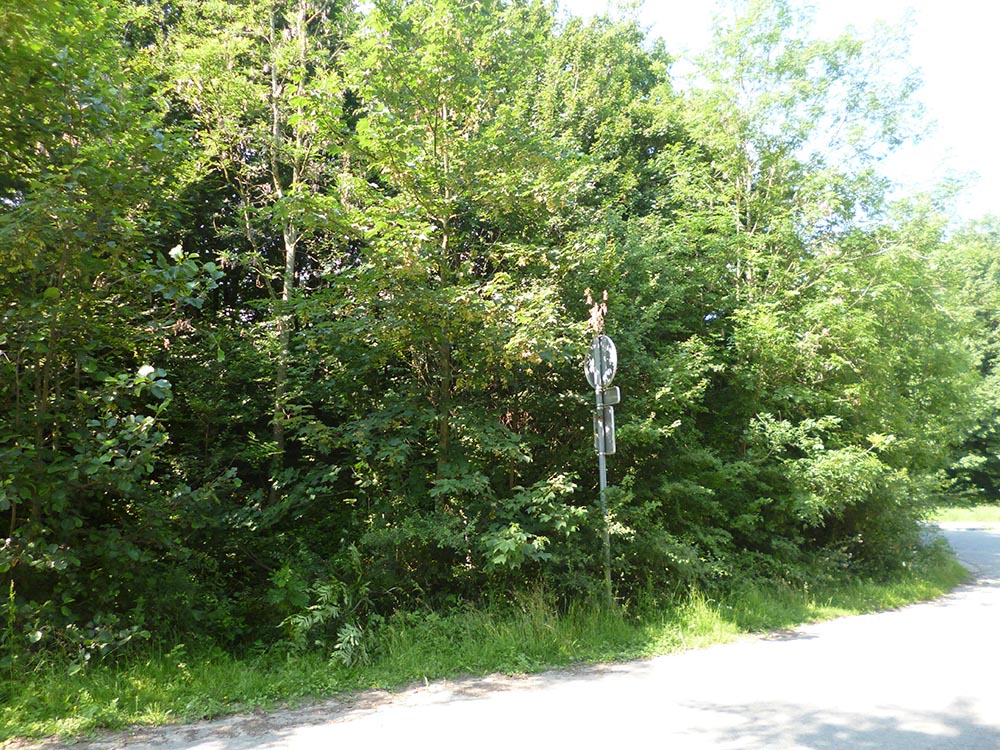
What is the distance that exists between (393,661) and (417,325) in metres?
3.38

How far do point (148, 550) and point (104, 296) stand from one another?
236 centimetres

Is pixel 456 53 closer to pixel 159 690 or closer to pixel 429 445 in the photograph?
pixel 429 445

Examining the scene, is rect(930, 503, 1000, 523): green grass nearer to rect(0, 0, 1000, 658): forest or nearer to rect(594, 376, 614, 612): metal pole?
rect(0, 0, 1000, 658): forest

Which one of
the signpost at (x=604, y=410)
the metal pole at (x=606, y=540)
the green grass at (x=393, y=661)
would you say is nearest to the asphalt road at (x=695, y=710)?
the green grass at (x=393, y=661)

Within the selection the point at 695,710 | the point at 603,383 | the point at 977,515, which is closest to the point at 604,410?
the point at 603,383

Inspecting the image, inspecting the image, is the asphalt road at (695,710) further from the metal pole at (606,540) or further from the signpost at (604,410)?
the signpost at (604,410)

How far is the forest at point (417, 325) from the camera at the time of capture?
5.74m

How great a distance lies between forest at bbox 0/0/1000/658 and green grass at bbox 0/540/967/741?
13.5 inches

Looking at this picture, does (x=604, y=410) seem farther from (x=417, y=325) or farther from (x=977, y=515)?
(x=977, y=515)

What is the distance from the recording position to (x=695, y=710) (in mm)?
4762

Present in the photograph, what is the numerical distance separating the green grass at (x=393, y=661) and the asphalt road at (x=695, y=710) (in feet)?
0.98

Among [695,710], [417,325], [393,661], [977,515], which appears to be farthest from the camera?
[977,515]

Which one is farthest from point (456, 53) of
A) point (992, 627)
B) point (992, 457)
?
point (992, 457)

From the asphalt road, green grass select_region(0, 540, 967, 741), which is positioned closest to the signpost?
green grass select_region(0, 540, 967, 741)
